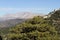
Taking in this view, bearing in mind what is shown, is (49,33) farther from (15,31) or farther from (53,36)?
(15,31)

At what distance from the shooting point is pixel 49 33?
28.9 meters

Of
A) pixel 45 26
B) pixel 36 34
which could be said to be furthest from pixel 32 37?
pixel 45 26

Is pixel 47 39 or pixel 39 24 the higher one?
pixel 39 24

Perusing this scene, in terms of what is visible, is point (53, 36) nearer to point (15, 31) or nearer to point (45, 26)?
point (45, 26)

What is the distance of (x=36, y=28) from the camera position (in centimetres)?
2864

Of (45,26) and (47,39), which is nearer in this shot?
(47,39)

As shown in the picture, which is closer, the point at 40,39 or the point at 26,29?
the point at 40,39

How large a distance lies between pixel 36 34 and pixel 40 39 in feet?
3.33

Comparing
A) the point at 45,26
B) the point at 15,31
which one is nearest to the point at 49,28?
the point at 45,26

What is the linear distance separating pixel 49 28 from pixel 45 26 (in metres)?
0.67

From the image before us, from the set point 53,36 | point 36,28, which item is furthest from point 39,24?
point 53,36

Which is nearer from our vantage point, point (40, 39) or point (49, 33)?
point (40, 39)

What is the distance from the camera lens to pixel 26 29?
29172mm

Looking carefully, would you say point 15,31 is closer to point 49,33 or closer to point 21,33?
→ point 21,33
